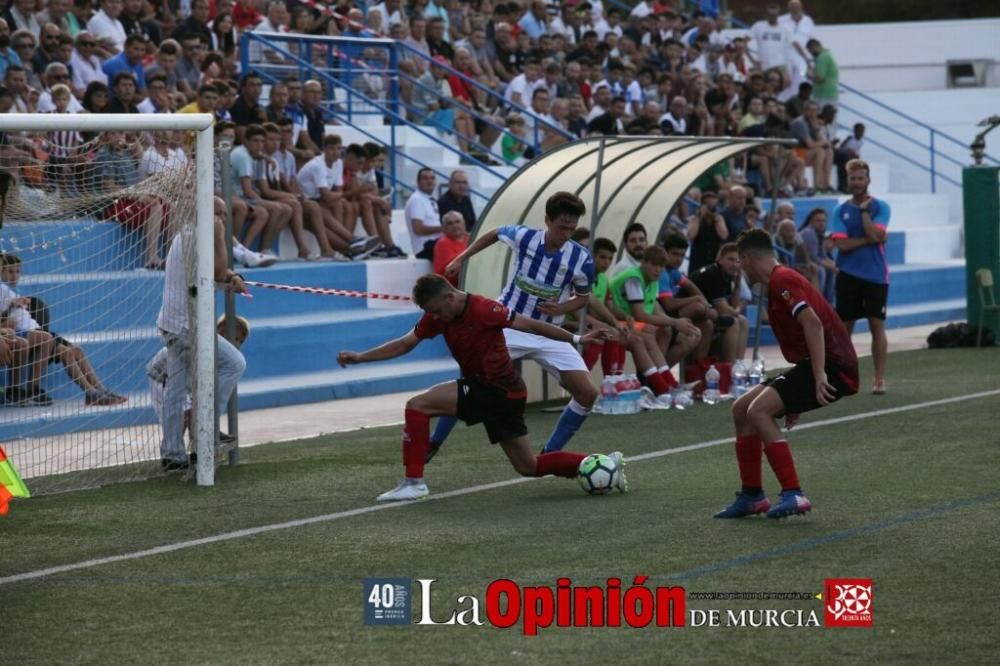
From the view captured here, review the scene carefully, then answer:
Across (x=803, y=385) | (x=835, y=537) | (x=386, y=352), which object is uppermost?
(x=386, y=352)

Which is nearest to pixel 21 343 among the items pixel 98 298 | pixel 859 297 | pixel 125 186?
pixel 98 298

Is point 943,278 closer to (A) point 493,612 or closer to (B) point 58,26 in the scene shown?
A: (B) point 58,26

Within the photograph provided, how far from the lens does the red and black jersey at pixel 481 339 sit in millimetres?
9875

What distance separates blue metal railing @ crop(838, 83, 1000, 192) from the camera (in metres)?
29.5

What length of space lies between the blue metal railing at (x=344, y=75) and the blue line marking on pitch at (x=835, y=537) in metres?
11.4

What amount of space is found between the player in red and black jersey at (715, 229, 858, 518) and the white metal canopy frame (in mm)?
5771

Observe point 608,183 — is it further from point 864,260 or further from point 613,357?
point 864,260

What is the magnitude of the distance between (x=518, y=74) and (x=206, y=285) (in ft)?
47.3

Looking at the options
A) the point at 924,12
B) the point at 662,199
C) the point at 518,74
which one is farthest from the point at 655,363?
the point at 924,12

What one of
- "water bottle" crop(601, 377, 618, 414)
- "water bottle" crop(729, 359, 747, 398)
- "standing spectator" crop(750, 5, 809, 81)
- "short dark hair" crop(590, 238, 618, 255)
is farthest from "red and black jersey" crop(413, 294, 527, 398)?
"standing spectator" crop(750, 5, 809, 81)

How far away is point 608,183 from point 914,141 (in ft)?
49.8

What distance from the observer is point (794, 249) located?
2117cm

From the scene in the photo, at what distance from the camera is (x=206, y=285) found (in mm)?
Answer: 11031

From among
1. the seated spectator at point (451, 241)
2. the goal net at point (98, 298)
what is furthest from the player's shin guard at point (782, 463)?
the seated spectator at point (451, 241)
